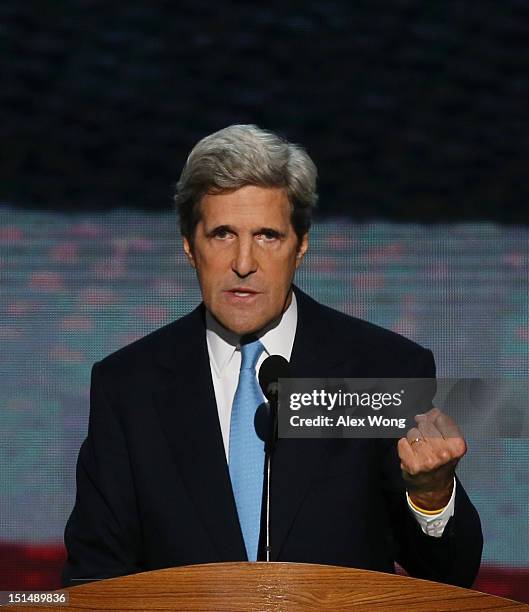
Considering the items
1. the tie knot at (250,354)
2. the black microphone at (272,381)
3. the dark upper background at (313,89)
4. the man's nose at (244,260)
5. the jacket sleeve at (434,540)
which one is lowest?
the jacket sleeve at (434,540)

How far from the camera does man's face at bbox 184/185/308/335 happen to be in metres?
2.04

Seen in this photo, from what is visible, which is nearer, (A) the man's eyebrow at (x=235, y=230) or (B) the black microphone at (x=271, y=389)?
(B) the black microphone at (x=271, y=389)

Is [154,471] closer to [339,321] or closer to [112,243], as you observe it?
[339,321]

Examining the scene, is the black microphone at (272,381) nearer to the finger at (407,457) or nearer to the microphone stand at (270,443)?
the microphone stand at (270,443)

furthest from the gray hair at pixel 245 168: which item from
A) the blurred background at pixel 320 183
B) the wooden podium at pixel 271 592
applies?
the blurred background at pixel 320 183

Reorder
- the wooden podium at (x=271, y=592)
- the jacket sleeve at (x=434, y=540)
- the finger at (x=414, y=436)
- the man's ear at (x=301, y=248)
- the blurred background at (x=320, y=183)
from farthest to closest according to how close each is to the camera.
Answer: the blurred background at (x=320, y=183), the man's ear at (x=301, y=248), the jacket sleeve at (x=434, y=540), the finger at (x=414, y=436), the wooden podium at (x=271, y=592)

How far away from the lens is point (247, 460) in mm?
1986

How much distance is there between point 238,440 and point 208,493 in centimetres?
10

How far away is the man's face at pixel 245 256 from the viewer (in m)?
2.04

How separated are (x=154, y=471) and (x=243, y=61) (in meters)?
1.67

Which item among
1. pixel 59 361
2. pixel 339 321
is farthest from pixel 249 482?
pixel 59 361

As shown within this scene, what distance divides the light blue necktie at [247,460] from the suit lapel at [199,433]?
0.06 ft

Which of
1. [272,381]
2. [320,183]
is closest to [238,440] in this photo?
[272,381]

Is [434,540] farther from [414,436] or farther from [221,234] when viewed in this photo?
[221,234]
